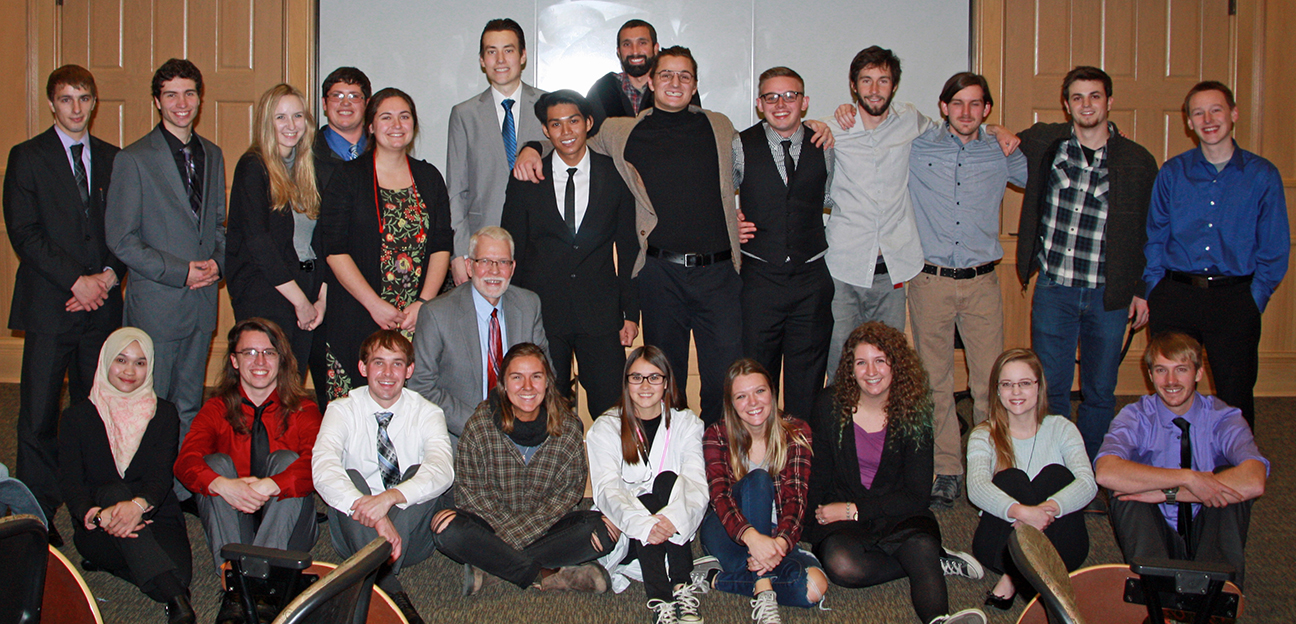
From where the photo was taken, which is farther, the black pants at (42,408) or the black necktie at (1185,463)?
the black pants at (42,408)

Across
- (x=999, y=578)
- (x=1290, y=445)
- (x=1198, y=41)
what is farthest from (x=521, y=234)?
(x=1198, y=41)

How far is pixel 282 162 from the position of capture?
10.9 feet

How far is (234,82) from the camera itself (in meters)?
5.36

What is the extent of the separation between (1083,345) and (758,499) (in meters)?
1.70

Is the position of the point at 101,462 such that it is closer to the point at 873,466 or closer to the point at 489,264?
the point at 489,264

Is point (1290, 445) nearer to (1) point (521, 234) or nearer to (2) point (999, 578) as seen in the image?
(2) point (999, 578)

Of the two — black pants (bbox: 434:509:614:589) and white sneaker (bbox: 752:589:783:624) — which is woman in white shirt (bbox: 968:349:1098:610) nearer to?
white sneaker (bbox: 752:589:783:624)

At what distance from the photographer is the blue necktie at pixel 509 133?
3.65 m

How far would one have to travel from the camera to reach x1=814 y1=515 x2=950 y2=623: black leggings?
2563mm

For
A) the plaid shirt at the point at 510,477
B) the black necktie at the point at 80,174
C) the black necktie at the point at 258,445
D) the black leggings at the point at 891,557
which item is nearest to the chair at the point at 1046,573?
the black leggings at the point at 891,557

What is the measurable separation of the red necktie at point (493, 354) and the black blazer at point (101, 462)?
1007 mm

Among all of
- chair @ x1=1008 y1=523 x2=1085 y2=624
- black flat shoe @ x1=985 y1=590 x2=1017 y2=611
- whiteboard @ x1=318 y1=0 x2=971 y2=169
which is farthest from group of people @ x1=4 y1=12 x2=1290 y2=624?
whiteboard @ x1=318 y1=0 x2=971 y2=169

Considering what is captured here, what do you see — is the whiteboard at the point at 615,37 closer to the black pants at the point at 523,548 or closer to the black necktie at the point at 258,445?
the black necktie at the point at 258,445

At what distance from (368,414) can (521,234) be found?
0.91m
